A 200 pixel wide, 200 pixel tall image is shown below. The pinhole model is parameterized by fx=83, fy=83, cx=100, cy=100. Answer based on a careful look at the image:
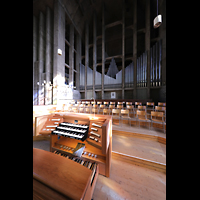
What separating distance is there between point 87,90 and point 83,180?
884cm

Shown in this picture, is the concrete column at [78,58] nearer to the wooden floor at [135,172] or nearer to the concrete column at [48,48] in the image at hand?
the concrete column at [48,48]

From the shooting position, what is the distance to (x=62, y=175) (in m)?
0.54

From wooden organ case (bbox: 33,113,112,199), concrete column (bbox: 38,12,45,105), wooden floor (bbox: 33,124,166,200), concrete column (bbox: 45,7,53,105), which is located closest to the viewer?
wooden floor (bbox: 33,124,166,200)

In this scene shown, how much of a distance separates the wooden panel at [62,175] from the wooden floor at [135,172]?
1.09m

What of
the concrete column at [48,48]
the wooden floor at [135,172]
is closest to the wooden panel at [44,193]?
the wooden floor at [135,172]

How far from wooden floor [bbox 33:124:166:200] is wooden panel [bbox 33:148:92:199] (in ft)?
3.57

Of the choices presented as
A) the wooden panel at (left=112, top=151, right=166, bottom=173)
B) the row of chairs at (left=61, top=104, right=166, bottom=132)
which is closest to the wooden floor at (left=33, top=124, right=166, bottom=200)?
the wooden panel at (left=112, top=151, right=166, bottom=173)

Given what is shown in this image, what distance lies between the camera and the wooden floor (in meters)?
1.23

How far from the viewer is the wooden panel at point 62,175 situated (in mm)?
453

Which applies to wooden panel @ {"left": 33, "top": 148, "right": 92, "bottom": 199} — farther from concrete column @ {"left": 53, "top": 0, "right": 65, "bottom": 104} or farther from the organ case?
concrete column @ {"left": 53, "top": 0, "right": 65, "bottom": 104}

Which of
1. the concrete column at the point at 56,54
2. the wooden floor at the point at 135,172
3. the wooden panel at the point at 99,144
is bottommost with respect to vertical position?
the wooden floor at the point at 135,172
